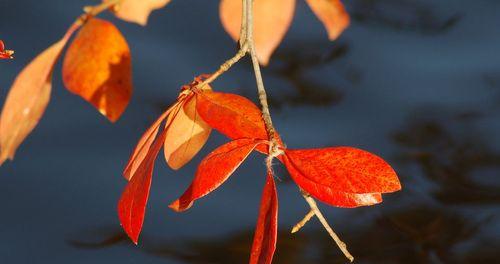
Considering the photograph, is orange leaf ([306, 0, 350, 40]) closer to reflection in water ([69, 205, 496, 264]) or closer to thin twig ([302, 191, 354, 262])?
thin twig ([302, 191, 354, 262])

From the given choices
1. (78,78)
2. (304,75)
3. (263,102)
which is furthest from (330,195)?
(304,75)

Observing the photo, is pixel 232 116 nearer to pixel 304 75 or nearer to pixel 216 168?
pixel 216 168

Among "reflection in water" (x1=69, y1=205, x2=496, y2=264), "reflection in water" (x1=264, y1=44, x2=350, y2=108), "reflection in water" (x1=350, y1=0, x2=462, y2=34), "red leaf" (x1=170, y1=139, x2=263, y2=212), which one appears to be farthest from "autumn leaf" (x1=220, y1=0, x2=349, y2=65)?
"reflection in water" (x1=350, y1=0, x2=462, y2=34)

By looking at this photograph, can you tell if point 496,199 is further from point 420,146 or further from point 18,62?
point 18,62

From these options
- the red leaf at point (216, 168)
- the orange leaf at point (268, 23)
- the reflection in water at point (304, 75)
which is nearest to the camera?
the red leaf at point (216, 168)

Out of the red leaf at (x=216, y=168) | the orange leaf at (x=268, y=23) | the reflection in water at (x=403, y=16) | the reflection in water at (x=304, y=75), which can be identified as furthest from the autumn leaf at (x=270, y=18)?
the reflection in water at (x=403, y=16)

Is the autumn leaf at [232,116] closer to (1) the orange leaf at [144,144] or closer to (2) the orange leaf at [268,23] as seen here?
(1) the orange leaf at [144,144]
